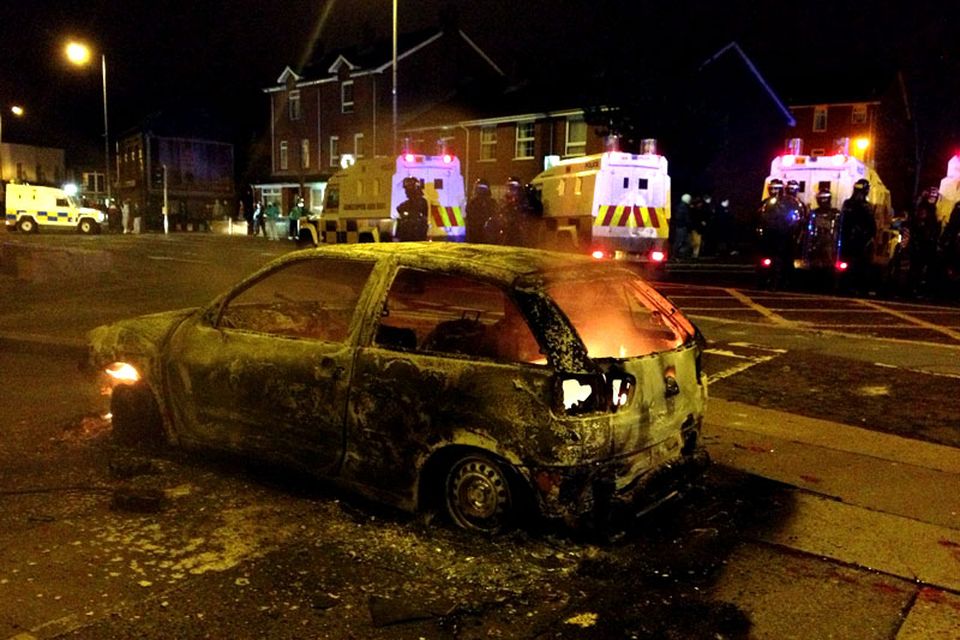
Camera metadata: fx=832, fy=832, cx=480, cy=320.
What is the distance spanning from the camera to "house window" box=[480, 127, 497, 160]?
1455 inches

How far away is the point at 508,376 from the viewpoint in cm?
386

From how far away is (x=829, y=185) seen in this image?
1553cm

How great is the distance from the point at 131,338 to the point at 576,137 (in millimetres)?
29826

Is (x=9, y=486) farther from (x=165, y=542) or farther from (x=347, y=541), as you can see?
(x=347, y=541)

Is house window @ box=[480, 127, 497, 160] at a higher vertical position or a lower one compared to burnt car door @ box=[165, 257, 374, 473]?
higher

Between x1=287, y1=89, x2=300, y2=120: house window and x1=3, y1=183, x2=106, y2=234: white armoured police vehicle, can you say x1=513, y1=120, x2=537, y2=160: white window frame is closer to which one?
x1=287, y1=89, x2=300, y2=120: house window

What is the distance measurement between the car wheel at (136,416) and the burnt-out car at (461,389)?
0.6 inches

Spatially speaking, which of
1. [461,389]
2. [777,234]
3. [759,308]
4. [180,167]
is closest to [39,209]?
[180,167]

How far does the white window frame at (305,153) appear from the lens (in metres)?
47.9

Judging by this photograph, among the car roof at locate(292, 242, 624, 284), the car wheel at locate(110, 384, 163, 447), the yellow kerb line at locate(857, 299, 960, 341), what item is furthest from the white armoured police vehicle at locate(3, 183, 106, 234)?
the car roof at locate(292, 242, 624, 284)

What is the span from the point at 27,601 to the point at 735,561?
315cm

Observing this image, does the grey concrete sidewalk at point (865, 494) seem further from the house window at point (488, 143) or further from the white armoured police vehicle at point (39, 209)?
the white armoured police vehicle at point (39, 209)

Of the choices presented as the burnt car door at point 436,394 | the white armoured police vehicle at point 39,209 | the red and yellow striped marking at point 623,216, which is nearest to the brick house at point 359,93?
the white armoured police vehicle at point 39,209

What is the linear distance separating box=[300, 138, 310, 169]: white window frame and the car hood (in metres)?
44.2
